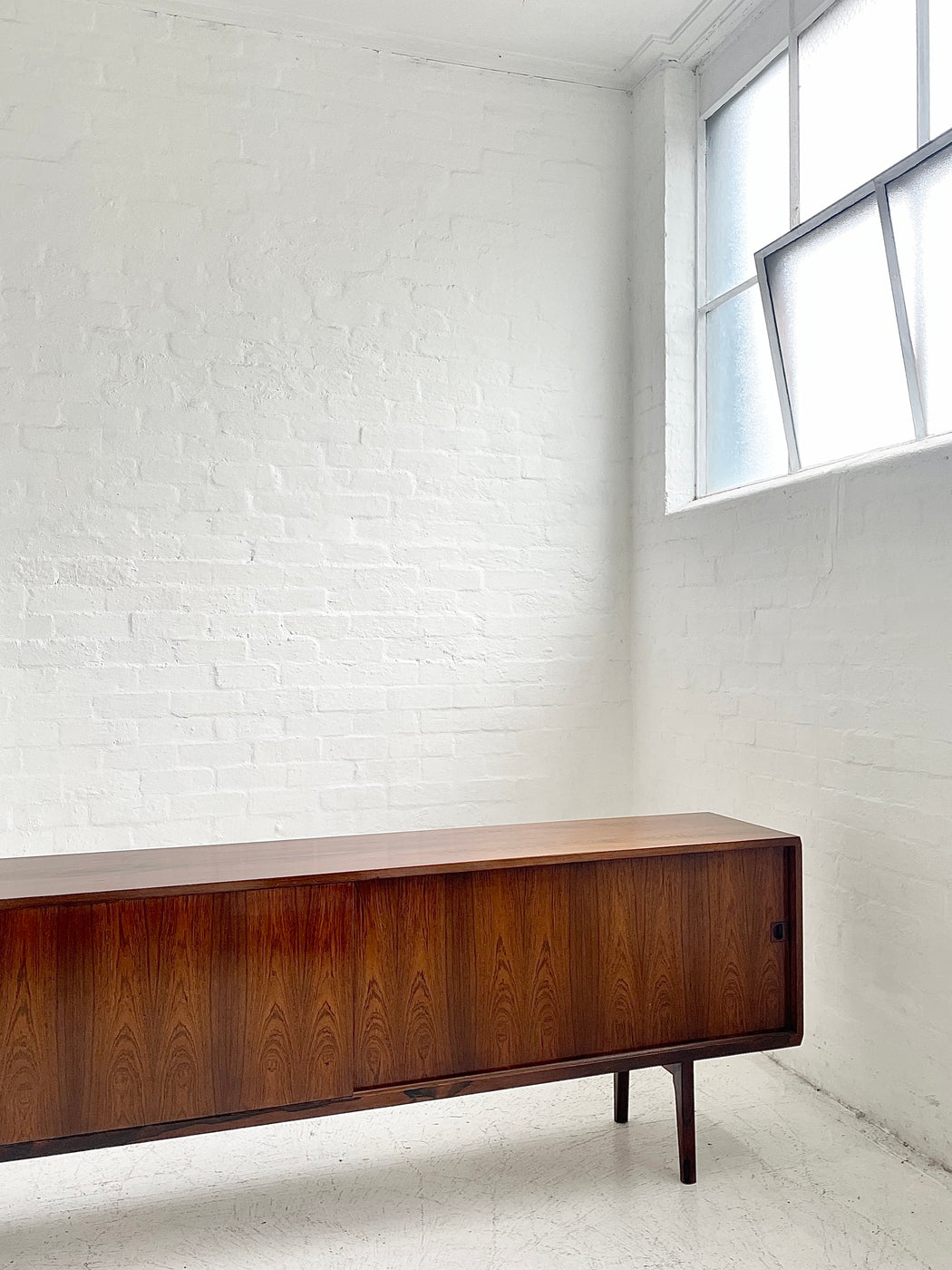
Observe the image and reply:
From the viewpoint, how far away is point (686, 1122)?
7.27 ft

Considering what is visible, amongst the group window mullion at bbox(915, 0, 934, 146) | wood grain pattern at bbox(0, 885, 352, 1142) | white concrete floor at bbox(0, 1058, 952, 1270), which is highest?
window mullion at bbox(915, 0, 934, 146)

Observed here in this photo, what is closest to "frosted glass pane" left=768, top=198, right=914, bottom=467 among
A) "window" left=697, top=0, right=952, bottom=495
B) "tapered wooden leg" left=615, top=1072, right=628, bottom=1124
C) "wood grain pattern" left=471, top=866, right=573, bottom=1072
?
"window" left=697, top=0, right=952, bottom=495

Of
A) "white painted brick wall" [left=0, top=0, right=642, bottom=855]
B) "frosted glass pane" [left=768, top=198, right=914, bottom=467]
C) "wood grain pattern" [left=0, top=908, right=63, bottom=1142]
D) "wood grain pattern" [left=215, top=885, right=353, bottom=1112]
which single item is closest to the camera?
"wood grain pattern" [left=0, top=908, right=63, bottom=1142]

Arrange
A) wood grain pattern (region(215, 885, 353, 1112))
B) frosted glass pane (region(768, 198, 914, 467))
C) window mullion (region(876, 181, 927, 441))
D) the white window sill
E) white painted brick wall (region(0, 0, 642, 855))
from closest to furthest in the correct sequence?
wood grain pattern (region(215, 885, 353, 1112))
the white window sill
window mullion (region(876, 181, 927, 441))
frosted glass pane (region(768, 198, 914, 467))
white painted brick wall (region(0, 0, 642, 855))

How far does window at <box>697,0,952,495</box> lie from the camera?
8.01ft

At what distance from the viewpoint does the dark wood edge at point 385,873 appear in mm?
1847

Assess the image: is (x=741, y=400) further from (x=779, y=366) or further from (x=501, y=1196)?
(x=501, y=1196)

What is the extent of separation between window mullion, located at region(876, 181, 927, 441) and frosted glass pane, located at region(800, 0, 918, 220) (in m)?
0.14

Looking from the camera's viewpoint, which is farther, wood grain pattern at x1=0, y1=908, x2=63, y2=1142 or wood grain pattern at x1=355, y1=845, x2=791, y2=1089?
wood grain pattern at x1=355, y1=845, x2=791, y2=1089

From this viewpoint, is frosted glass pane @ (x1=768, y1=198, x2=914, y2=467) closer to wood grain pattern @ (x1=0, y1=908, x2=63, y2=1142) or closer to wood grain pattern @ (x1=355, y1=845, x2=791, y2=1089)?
wood grain pattern @ (x1=355, y1=845, x2=791, y2=1089)

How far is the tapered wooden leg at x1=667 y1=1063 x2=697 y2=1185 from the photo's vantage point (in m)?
2.21

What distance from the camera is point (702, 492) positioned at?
347 cm

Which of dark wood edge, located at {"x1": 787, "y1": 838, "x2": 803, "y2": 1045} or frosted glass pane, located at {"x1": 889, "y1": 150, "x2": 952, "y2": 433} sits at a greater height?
frosted glass pane, located at {"x1": 889, "y1": 150, "x2": 952, "y2": 433}

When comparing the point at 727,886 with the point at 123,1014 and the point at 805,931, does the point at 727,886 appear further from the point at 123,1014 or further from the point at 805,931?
the point at 123,1014
